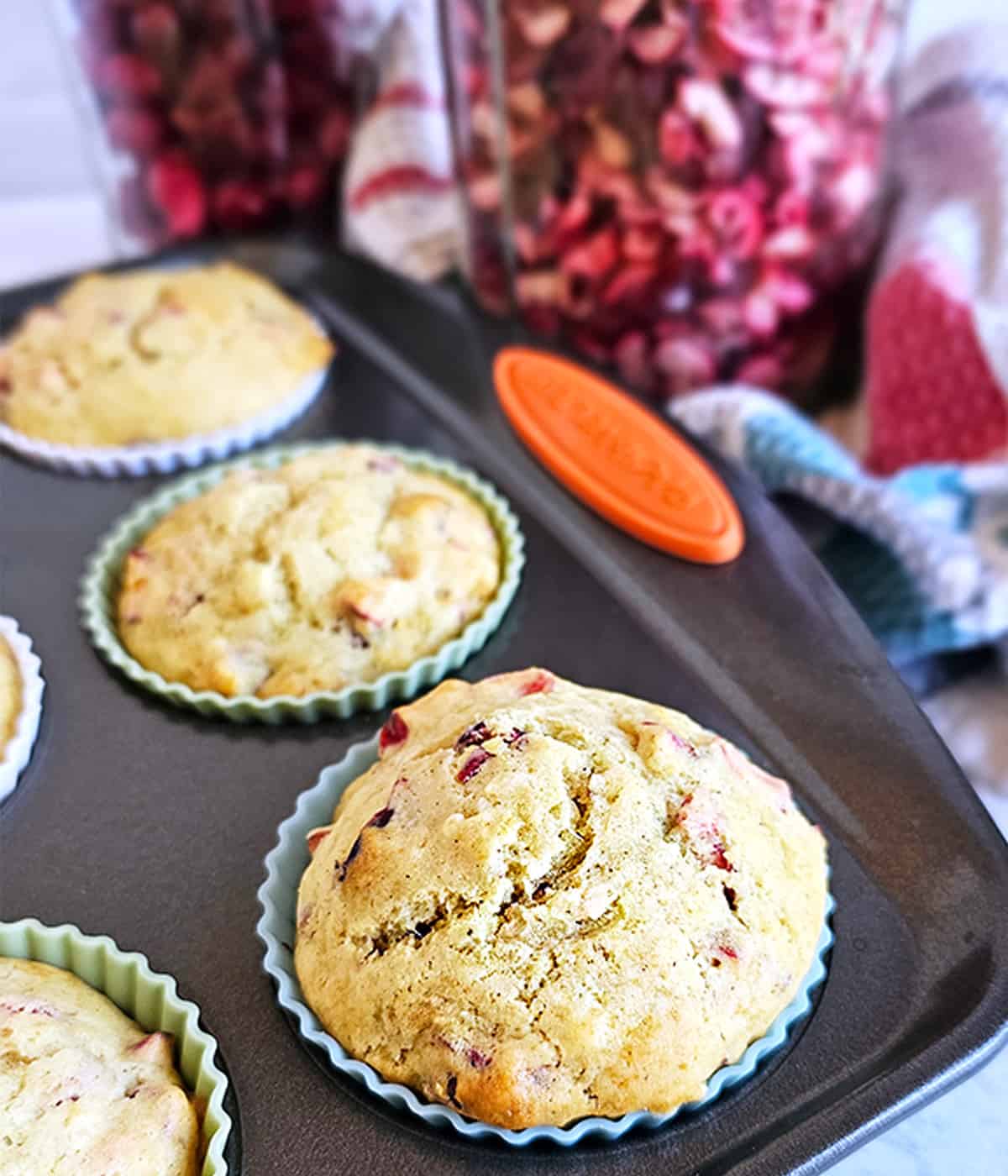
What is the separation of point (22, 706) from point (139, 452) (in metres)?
0.34

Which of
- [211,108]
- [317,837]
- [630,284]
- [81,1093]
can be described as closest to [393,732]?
[317,837]

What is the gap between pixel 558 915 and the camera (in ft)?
2.55

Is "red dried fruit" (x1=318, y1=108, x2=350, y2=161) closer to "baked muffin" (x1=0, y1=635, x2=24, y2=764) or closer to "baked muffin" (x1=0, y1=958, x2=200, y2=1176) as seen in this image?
"baked muffin" (x1=0, y1=635, x2=24, y2=764)

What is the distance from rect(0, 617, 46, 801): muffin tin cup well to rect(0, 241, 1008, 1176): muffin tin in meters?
0.01

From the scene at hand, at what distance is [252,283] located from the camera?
148 centimetres

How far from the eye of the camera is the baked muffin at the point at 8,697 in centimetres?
99

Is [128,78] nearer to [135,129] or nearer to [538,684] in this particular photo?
[135,129]

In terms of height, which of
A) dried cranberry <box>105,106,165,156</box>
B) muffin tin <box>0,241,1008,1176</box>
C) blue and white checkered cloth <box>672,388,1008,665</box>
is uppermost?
dried cranberry <box>105,106,165,156</box>

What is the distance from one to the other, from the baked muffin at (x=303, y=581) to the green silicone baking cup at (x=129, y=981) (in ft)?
0.79

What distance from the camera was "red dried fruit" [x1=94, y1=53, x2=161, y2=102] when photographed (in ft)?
5.06

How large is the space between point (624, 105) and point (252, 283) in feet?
1.56

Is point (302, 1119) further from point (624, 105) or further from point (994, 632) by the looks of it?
point (624, 105)

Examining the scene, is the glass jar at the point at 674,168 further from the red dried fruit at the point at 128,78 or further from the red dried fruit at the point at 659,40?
the red dried fruit at the point at 128,78

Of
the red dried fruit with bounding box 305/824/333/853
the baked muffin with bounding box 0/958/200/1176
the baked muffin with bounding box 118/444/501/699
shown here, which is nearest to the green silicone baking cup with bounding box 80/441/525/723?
the baked muffin with bounding box 118/444/501/699
